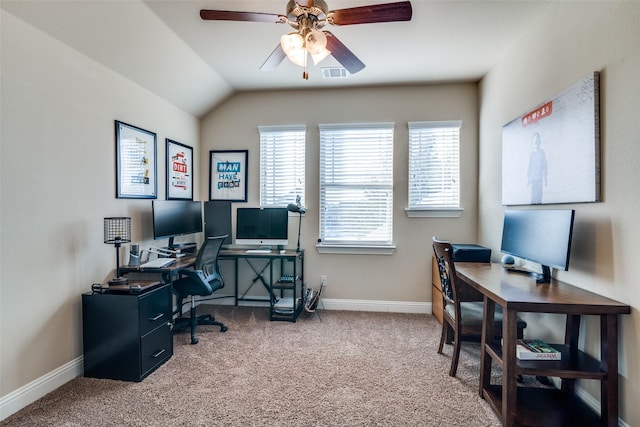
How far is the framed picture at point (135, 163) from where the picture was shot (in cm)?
271

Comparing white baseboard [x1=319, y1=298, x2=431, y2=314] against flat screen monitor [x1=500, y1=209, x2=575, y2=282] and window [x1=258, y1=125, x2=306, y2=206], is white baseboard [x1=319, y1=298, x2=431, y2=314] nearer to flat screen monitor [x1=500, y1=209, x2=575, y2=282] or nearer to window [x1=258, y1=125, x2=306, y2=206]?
Result: window [x1=258, y1=125, x2=306, y2=206]

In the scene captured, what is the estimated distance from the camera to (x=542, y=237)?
6.74ft

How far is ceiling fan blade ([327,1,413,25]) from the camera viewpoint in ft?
5.40

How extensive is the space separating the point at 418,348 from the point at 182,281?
2253 millimetres

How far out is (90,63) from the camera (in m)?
2.39

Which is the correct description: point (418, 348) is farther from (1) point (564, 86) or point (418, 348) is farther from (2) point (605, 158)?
(1) point (564, 86)

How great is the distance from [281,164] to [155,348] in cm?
238

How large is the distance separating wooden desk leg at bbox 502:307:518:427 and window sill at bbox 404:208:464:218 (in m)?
2.04

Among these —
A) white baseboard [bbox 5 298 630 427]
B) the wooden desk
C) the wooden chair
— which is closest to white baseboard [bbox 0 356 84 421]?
white baseboard [bbox 5 298 630 427]

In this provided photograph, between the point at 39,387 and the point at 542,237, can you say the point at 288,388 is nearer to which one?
the point at 39,387

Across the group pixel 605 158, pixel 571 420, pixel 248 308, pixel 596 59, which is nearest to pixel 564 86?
pixel 596 59

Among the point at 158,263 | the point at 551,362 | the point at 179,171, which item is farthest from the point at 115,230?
the point at 551,362

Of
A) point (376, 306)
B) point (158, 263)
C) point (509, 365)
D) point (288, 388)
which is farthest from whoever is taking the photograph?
point (376, 306)

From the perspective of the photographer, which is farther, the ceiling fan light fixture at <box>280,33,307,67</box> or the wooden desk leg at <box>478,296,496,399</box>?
the wooden desk leg at <box>478,296,496,399</box>
